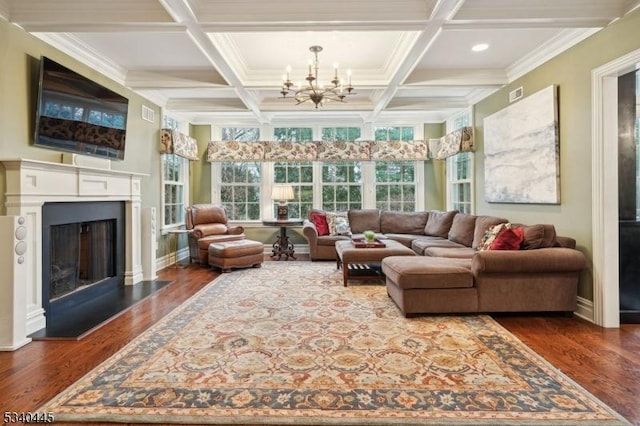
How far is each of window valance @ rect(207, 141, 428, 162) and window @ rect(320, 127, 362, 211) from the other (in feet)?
1.29

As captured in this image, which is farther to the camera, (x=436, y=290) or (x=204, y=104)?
(x=204, y=104)

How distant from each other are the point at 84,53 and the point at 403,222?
204 inches

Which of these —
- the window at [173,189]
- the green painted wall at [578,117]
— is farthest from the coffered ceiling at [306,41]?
the window at [173,189]

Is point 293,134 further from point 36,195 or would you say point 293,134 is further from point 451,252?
point 36,195

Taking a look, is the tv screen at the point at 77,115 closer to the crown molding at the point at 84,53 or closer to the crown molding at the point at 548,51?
the crown molding at the point at 84,53

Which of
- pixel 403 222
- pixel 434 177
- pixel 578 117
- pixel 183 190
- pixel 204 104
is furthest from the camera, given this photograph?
pixel 434 177

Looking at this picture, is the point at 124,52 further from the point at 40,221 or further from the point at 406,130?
the point at 406,130

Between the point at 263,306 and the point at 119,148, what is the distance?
8.66ft

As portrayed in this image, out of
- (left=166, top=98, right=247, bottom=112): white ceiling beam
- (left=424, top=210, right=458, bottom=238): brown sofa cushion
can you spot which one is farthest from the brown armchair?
(left=424, top=210, right=458, bottom=238): brown sofa cushion

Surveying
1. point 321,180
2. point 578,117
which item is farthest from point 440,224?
point 578,117

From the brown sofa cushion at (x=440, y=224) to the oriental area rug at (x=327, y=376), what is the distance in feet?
8.44

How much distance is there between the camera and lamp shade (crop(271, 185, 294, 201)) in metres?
6.16

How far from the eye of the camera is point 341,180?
22.6 ft

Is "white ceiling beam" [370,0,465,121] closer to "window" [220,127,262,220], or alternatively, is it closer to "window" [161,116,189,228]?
"window" [220,127,262,220]
